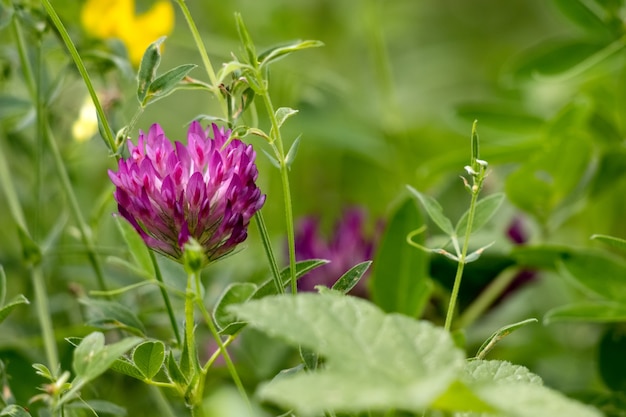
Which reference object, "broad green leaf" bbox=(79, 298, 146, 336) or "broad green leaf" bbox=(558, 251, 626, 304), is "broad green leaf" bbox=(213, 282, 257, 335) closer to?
"broad green leaf" bbox=(79, 298, 146, 336)

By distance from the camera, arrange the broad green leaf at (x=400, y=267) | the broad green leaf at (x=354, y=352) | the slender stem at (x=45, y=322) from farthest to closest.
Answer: the broad green leaf at (x=400, y=267) → the slender stem at (x=45, y=322) → the broad green leaf at (x=354, y=352)

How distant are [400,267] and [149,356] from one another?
0.28 metres

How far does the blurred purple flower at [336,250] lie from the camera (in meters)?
0.74

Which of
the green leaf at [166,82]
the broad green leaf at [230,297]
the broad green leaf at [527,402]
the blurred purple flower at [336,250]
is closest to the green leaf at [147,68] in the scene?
the green leaf at [166,82]

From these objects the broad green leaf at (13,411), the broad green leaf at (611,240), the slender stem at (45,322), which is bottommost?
the slender stem at (45,322)

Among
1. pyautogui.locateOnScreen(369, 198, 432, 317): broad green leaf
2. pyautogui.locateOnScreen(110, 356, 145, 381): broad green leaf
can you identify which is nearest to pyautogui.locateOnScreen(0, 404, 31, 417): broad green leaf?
pyautogui.locateOnScreen(110, 356, 145, 381): broad green leaf

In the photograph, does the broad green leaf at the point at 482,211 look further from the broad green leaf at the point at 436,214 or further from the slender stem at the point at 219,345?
the slender stem at the point at 219,345

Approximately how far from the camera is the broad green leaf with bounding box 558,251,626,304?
1.93 feet

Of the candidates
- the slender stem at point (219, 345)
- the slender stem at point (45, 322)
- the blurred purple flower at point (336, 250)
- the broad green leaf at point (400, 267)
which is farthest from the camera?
the blurred purple flower at point (336, 250)

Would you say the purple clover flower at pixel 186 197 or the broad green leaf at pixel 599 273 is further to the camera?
the broad green leaf at pixel 599 273

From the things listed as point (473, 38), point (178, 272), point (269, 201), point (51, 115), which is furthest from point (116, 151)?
point (473, 38)

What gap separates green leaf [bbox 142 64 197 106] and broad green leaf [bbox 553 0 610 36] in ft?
1.32

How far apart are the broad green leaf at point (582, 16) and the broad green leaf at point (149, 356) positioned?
469 millimetres

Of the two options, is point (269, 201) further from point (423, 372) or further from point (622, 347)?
point (423, 372)
